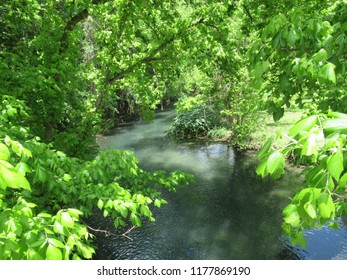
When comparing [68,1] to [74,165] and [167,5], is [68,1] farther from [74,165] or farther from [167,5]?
[74,165]

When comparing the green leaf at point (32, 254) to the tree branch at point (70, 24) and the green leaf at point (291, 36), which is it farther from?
the tree branch at point (70, 24)

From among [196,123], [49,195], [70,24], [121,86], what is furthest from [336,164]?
[196,123]

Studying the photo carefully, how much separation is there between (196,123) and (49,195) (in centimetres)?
2123

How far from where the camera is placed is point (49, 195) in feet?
11.9

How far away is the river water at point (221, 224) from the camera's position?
30.2 feet

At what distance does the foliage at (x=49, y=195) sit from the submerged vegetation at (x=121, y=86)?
13mm

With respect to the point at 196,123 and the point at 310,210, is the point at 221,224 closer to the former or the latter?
the point at 310,210

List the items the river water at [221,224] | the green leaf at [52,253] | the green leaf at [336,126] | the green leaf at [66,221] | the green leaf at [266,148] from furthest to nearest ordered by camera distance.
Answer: the river water at [221,224], the green leaf at [66,221], the green leaf at [266,148], the green leaf at [52,253], the green leaf at [336,126]

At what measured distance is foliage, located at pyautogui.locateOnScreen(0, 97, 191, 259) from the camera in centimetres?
183

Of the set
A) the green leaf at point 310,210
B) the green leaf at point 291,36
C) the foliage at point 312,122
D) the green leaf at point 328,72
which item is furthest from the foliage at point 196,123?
the green leaf at point 310,210

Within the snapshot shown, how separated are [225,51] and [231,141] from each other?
14.2 meters

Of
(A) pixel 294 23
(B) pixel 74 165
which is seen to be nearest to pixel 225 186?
(B) pixel 74 165

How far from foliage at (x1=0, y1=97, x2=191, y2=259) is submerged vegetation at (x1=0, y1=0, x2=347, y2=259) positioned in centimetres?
1
